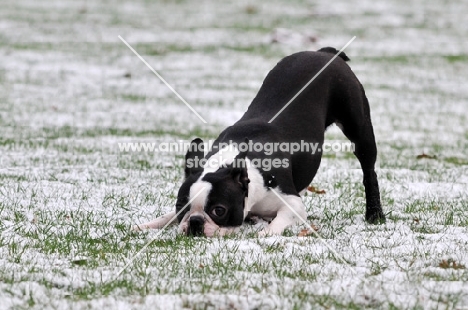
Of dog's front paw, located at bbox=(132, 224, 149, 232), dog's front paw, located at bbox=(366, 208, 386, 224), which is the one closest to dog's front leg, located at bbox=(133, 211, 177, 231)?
dog's front paw, located at bbox=(132, 224, 149, 232)

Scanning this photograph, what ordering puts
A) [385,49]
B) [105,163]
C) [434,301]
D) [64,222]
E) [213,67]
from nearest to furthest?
[434,301] < [64,222] < [105,163] < [213,67] < [385,49]

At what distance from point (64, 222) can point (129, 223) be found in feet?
1.75

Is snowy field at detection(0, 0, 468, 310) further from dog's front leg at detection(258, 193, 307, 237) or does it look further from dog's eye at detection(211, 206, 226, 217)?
dog's eye at detection(211, 206, 226, 217)

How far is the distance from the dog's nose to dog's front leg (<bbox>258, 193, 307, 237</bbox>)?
0.57m

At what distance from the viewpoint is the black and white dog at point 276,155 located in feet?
19.2

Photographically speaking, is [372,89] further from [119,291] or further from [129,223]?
[119,291]

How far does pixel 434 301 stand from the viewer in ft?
14.0

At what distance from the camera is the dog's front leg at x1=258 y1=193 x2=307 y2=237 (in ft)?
20.0

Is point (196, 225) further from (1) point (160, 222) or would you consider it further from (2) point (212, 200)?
(1) point (160, 222)

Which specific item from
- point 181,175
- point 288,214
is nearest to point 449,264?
point 288,214

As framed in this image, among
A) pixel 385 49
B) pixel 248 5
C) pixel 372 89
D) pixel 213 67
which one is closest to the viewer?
pixel 372 89

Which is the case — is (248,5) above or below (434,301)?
above

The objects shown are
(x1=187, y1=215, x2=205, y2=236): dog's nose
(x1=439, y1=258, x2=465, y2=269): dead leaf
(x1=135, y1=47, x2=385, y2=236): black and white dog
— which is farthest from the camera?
(x1=135, y1=47, x2=385, y2=236): black and white dog

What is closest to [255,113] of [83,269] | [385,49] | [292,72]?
[292,72]
